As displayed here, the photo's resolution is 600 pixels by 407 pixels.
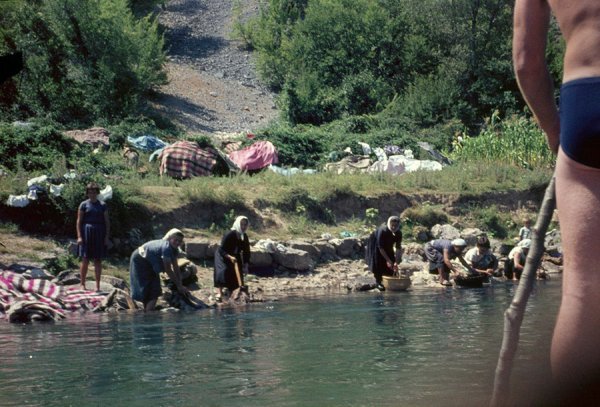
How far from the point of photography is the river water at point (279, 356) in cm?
729

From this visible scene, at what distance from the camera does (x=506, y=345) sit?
296 centimetres

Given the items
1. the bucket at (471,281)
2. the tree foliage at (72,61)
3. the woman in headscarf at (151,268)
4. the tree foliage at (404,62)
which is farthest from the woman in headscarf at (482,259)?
the tree foliage at (404,62)

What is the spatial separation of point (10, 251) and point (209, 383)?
11255mm

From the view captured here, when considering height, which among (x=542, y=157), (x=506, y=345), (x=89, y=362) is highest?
(x=542, y=157)

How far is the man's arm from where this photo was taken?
2.88 m

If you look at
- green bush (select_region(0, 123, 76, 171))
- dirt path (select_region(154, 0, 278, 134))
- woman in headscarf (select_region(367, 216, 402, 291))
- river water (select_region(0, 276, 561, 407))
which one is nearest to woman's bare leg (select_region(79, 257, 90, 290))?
river water (select_region(0, 276, 561, 407))

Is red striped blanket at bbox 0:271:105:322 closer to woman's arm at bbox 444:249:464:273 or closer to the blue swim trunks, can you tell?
woman's arm at bbox 444:249:464:273

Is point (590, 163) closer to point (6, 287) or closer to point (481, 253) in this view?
point (6, 287)

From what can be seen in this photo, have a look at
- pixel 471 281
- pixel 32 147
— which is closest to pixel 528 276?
pixel 471 281

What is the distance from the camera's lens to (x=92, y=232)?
16.8 m

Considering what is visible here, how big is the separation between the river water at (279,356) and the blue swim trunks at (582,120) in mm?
1941

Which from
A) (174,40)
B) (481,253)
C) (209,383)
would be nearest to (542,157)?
(481,253)

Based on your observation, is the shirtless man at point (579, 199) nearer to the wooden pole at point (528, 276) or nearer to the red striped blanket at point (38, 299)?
the wooden pole at point (528, 276)

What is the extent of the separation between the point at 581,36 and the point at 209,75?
53362 millimetres
